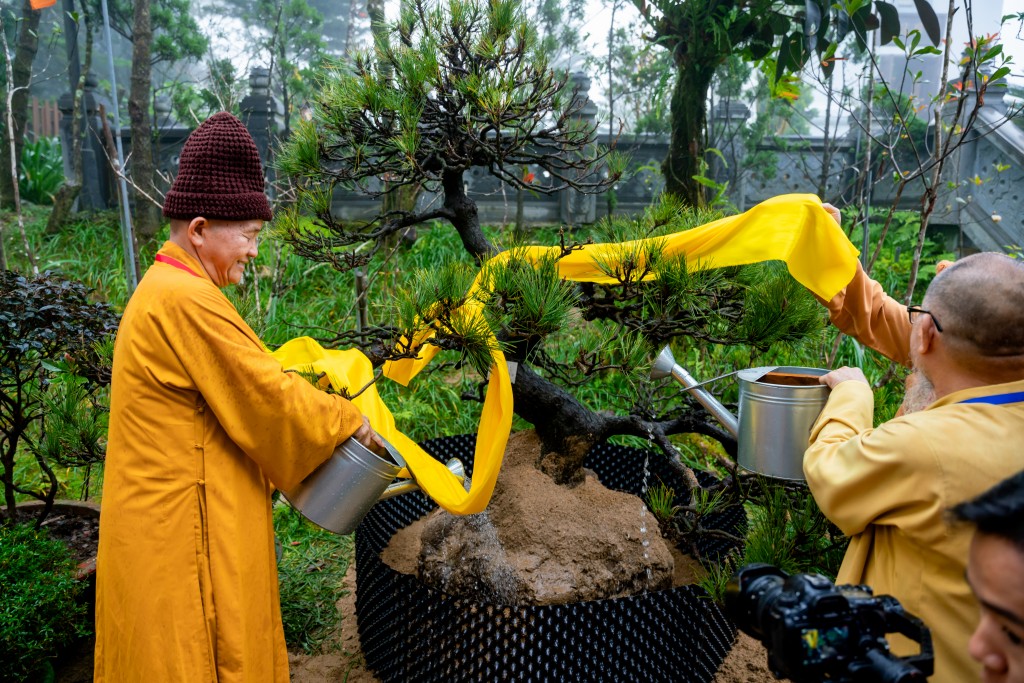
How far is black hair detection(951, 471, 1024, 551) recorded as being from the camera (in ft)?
2.94

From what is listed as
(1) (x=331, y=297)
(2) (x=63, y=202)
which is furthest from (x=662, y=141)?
(2) (x=63, y=202)

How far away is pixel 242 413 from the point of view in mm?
1842

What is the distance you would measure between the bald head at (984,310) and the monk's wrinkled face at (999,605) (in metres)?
0.56

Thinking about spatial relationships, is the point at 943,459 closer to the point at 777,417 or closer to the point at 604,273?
the point at 777,417

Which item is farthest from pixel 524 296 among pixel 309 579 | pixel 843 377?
pixel 309 579

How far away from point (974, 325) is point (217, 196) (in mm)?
1671

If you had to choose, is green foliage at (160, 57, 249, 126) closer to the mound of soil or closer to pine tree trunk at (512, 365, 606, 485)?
pine tree trunk at (512, 365, 606, 485)

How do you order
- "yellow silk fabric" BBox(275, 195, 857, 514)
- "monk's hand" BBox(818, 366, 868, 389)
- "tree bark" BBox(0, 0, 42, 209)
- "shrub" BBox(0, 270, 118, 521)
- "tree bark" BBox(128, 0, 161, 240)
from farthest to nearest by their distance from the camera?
"tree bark" BBox(0, 0, 42, 209) < "tree bark" BBox(128, 0, 161, 240) < "shrub" BBox(0, 270, 118, 521) < "yellow silk fabric" BBox(275, 195, 857, 514) < "monk's hand" BBox(818, 366, 868, 389)

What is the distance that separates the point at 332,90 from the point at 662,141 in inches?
295

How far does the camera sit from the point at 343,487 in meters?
1.97

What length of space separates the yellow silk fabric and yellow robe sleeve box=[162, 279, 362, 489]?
300 mm

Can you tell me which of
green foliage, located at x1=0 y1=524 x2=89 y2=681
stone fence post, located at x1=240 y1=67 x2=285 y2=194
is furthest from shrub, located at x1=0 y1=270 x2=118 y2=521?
stone fence post, located at x1=240 y1=67 x2=285 y2=194

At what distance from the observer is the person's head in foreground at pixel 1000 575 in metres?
0.89

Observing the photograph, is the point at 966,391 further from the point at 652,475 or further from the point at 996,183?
the point at 996,183
